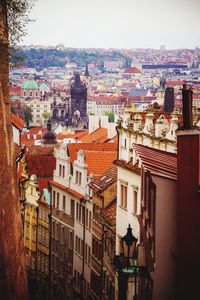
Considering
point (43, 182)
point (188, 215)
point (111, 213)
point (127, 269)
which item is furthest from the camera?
point (43, 182)

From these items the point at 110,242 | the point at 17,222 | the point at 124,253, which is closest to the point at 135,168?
the point at 110,242

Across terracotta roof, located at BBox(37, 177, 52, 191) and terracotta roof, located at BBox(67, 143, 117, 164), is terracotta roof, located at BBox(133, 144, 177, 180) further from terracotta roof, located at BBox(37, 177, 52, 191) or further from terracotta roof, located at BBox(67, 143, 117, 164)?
terracotta roof, located at BBox(37, 177, 52, 191)

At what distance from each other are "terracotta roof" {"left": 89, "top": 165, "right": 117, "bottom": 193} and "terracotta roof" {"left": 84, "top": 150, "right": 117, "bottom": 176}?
1376 mm

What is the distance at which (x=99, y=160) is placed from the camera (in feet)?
106

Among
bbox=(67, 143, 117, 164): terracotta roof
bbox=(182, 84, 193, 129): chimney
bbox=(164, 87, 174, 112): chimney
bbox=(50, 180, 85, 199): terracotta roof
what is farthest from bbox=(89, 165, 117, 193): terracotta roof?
bbox=(164, 87, 174, 112): chimney

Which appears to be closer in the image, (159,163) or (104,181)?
(159,163)

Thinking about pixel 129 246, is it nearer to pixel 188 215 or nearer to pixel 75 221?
pixel 188 215

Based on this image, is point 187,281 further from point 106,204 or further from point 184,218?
point 106,204

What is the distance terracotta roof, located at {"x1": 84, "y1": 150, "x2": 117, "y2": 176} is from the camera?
31547mm

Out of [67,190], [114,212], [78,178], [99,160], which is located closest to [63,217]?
[67,190]

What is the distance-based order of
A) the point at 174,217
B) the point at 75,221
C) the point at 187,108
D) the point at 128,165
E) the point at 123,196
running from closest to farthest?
1. the point at 174,217
2. the point at 187,108
3. the point at 128,165
4. the point at 123,196
5. the point at 75,221

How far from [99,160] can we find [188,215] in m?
24.0

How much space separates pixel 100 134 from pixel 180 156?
4826 centimetres

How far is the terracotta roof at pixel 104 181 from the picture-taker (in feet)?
91.7
